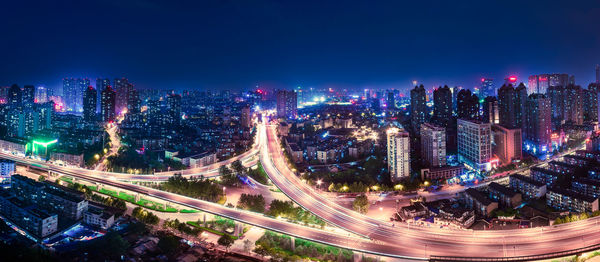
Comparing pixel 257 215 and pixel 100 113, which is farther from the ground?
pixel 100 113

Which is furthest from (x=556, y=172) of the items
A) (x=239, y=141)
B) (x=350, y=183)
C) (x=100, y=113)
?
(x=100, y=113)

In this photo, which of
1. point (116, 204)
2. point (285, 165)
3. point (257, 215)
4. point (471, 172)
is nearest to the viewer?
point (257, 215)

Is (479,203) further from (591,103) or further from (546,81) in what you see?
(546,81)

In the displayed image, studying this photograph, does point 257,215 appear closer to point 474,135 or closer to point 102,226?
point 102,226

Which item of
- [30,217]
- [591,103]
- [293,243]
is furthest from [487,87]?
[30,217]

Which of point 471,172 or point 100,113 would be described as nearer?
point 471,172

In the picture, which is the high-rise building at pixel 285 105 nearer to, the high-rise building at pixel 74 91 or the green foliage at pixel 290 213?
the high-rise building at pixel 74 91

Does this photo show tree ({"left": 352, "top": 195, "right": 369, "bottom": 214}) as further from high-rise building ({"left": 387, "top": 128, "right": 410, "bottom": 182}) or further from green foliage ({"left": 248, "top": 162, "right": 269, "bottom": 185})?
green foliage ({"left": 248, "top": 162, "right": 269, "bottom": 185})

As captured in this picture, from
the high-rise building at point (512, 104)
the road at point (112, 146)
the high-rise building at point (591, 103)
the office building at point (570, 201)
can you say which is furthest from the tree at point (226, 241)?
the high-rise building at point (591, 103)
